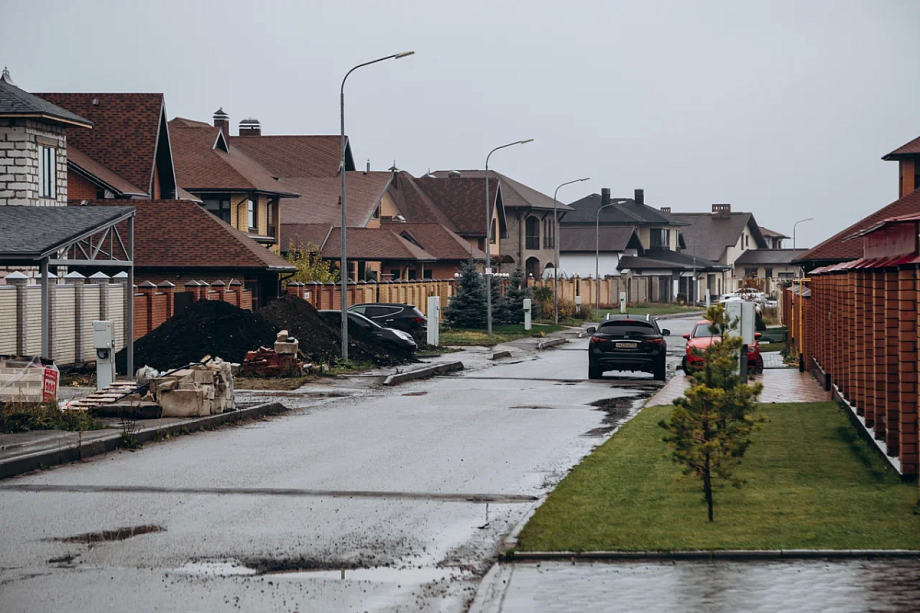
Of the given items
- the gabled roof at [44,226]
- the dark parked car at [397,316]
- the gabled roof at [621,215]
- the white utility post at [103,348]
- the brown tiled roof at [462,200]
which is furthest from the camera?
the gabled roof at [621,215]

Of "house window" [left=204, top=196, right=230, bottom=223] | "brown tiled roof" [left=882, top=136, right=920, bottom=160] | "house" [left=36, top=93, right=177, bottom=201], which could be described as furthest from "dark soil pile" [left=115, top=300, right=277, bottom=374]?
"brown tiled roof" [left=882, top=136, right=920, bottom=160]

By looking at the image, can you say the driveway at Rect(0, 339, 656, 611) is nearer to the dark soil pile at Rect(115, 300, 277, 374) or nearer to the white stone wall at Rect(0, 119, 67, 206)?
the dark soil pile at Rect(115, 300, 277, 374)

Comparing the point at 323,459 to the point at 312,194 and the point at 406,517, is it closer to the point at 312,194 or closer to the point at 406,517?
the point at 406,517

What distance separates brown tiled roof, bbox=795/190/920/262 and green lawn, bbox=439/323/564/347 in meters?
12.1

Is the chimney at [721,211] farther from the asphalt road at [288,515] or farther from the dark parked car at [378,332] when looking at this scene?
the asphalt road at [288,515]

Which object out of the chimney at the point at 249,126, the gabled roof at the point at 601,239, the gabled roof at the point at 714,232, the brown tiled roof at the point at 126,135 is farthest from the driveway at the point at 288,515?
the gabled roof at the point at 714,232

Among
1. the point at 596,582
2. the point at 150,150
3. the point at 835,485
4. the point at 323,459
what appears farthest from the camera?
the point at 150,150

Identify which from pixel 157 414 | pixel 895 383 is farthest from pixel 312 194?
pixel 895 383

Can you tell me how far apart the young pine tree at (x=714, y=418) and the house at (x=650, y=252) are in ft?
284

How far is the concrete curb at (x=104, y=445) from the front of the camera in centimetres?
1362

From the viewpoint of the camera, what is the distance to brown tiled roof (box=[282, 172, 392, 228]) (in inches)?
2552

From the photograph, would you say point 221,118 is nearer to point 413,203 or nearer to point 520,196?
point 413,203

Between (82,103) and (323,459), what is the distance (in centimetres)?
3434

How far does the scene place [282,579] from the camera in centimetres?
855
